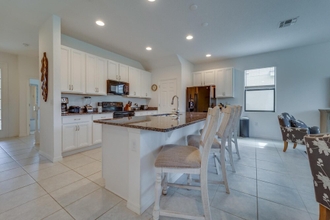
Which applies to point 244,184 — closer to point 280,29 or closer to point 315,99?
point 280,29

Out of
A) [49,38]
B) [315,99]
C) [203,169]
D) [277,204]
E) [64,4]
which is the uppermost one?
[64,4]

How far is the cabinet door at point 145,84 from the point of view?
18.0 ft

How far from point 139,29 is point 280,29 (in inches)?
123

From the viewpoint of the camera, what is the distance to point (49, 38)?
9.14ft

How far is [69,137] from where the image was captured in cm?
304

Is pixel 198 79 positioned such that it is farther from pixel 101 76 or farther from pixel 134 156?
pixel 134 156

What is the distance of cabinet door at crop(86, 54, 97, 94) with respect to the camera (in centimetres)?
366

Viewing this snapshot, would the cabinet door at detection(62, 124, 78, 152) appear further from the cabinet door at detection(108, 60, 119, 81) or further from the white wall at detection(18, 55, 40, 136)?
the white wall at detection(18, 55, 40, 136)

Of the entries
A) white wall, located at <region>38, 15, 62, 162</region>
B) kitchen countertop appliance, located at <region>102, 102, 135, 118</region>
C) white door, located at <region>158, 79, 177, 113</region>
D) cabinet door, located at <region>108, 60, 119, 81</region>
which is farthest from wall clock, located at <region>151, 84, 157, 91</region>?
white wall, located at <region>38, 15, 62, 162</region>

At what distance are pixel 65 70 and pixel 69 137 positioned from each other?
1.48 meters

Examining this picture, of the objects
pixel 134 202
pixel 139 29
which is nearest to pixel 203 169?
pixel 134 202

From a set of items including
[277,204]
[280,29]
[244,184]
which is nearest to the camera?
[277,204]

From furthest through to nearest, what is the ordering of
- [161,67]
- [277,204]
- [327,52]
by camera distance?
[161,67] → [327,52] → [277,204]

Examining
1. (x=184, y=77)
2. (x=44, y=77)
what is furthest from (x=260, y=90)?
(x=44, y=77)
